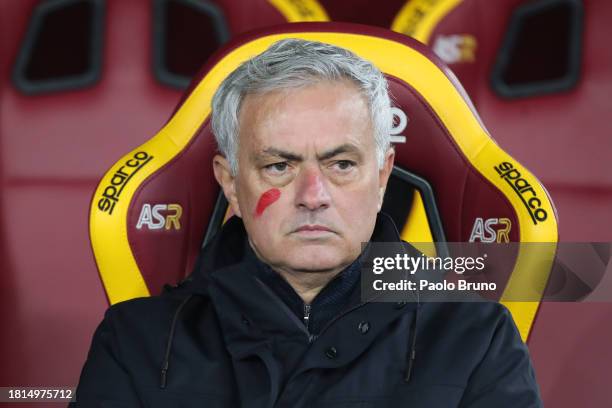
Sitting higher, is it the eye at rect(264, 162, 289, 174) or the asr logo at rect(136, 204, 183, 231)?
the eye at rect(264, 162, 289, 174)

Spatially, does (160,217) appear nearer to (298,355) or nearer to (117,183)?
(117,183)

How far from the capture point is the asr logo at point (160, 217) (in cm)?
150

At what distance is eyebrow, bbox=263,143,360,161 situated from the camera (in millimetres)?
1326

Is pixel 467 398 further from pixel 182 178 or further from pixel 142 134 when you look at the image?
pixel 142 134

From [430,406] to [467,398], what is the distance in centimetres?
5

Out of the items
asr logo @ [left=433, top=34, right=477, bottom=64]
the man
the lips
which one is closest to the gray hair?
the man

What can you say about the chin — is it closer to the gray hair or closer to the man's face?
the man's face

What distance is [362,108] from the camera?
53.2 inches

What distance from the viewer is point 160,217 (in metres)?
1.51

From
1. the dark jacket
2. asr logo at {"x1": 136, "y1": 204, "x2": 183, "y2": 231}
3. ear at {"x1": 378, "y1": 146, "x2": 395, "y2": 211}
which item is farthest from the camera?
asr logo at {"x1": 136, "y1": 204, "x2": 183, "y2": 231}

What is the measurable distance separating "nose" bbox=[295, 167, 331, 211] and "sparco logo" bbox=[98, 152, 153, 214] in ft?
0.93

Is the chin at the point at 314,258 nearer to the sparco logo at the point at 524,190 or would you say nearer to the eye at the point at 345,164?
the eye at the point at 345,164

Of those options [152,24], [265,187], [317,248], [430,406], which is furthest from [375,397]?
[152,24]

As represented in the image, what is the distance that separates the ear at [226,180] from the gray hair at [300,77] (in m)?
0.03
